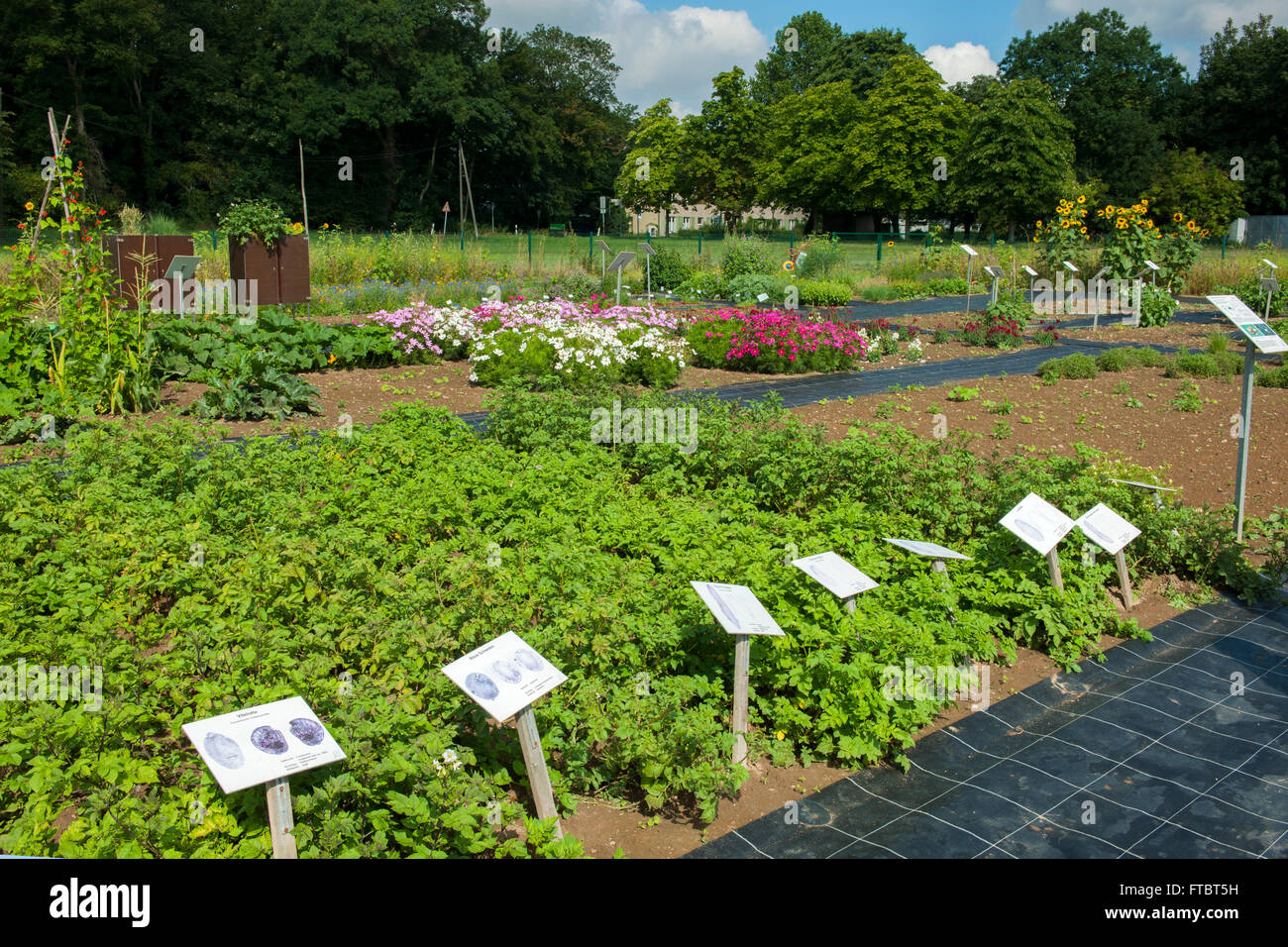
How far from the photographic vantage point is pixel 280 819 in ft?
7.91

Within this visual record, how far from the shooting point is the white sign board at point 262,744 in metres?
A: 2.35

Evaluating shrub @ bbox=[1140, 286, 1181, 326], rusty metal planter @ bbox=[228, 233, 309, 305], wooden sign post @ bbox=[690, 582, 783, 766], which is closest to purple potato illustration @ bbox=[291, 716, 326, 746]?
wooden sign post @ bbox=[690, 582, 783, 766]

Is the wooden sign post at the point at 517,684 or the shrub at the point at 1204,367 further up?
the shrub at the point at 1204,367

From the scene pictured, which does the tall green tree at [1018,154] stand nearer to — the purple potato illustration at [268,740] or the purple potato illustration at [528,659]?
the purple potato illustration at [528,659]

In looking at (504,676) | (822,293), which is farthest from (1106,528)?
(822,293)

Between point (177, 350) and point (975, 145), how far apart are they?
132 ft

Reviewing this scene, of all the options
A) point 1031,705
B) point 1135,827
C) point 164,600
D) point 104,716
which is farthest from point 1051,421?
point 104,716

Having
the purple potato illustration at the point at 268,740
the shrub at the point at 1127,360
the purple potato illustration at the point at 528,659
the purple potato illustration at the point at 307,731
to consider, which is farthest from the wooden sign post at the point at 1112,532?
the shrub at the point at 1127,360

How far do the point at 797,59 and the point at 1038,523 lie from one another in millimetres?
58990

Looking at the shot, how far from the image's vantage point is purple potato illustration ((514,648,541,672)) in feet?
9.51

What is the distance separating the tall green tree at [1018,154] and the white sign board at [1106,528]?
128 ft

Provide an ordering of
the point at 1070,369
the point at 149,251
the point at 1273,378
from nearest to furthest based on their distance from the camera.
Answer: the point at 149,251
the point at 1273,378
the point at 1070,369

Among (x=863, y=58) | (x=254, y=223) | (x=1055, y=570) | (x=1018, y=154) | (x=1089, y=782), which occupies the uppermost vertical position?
(x=863, y=58)

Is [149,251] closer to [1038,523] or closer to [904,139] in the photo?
[1038,523]
